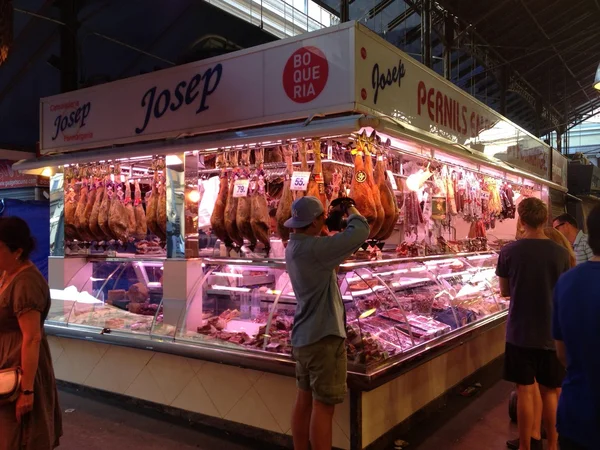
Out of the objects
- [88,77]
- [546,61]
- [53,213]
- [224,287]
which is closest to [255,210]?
[224,287]

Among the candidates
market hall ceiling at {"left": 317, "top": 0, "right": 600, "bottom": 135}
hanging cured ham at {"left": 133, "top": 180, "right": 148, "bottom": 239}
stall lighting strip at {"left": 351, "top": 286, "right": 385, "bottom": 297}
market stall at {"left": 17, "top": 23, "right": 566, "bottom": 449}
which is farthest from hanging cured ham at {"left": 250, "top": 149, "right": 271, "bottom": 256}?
market hall ceiling at {"left": 317, "top": 0, "right": 600, "bottom": 135}

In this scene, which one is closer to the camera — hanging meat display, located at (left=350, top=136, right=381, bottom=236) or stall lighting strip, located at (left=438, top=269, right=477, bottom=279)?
hanging meat display, located at (left=350, top=136, right=381, bottom=236)

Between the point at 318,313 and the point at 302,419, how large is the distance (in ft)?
2.63

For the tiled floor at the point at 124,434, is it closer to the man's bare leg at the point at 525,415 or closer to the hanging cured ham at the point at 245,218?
the hanging cured ham at the point at 245,218

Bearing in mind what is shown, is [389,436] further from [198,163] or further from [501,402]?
[198,163]

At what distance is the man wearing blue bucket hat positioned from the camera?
11.1 ft

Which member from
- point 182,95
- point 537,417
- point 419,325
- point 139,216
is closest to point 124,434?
point 139,216

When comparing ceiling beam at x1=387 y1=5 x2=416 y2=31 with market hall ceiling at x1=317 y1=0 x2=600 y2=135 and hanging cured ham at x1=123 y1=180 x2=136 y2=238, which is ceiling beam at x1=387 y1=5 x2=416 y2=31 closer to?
market hall ceiling at x1=317 y1=0 x2=600 y2=135

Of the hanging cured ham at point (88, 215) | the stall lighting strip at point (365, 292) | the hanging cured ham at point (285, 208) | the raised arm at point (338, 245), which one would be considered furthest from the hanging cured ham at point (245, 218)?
the hanging cured ham at point (88, 215)

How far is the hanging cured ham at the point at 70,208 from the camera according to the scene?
586cm

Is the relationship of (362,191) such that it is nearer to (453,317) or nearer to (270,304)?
(270,304)

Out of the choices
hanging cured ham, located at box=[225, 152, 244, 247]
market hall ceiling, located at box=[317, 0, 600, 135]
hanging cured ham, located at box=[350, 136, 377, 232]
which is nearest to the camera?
hanging cured ham, located at box=[350, 136, 377, 232]

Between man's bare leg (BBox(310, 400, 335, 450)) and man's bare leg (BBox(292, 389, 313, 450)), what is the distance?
0.52ft

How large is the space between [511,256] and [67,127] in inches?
196
